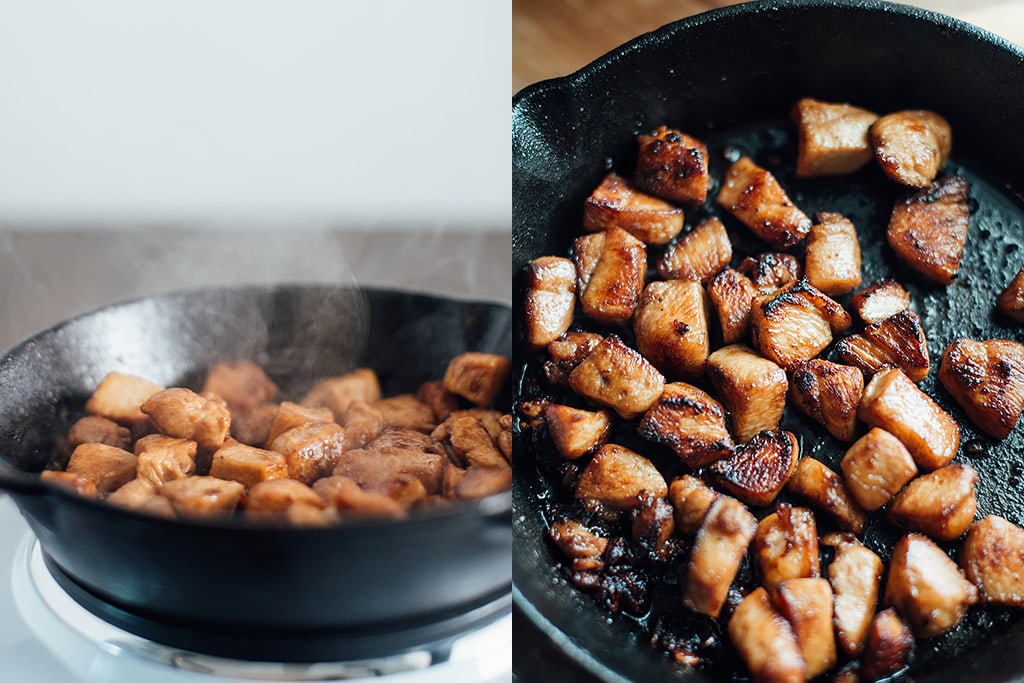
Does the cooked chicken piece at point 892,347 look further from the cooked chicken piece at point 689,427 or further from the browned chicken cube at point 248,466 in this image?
the browned chicken cube at point 248,466

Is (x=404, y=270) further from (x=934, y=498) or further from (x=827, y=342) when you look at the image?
(x=934, y=498)

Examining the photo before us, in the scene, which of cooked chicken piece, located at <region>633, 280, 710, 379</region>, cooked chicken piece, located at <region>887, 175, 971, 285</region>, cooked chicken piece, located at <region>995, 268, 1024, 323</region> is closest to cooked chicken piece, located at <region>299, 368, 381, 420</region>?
cooked chicken piece, located at <region>633, 280, 710, 379</region>

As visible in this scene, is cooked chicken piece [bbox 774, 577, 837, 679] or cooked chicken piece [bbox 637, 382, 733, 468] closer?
cooked chicken piece [bbox 774, 577, 837, 679]

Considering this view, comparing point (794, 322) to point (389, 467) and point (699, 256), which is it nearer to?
point (699, 256)

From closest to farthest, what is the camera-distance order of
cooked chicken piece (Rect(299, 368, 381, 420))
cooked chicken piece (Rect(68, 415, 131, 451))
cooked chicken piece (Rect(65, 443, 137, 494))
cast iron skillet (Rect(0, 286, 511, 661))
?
cast iron skillet (Rect(0, 286, 511, 661)) → cooked chicken piece (Rect(65, 443, 137, 494)) → cooked chicken piece (Rect(68, 415, 131, 451)) → cooked chicken piece (Rect(299, 368, 381, 420))

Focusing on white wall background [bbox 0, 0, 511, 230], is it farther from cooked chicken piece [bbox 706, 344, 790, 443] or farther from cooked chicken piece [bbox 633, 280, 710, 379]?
cooked chicken piece [bbox 706, 344, 790, 443]
